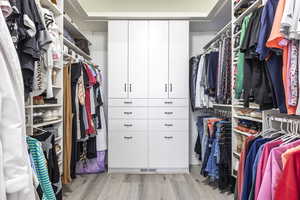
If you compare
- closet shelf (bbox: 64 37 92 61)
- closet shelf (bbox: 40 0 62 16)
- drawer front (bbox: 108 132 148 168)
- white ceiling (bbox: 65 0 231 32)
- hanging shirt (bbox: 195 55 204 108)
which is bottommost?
drawer front (bbox: 108 132 148 168)

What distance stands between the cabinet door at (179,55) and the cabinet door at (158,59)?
7 centimetres

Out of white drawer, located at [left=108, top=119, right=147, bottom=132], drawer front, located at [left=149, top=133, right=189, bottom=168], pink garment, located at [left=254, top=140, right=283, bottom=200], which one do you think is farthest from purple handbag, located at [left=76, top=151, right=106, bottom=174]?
pink garment, located at [left=254, top=140, right=283, bottom=200]

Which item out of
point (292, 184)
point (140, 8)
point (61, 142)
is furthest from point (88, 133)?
point (292, 184)

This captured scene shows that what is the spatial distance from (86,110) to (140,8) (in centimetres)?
189

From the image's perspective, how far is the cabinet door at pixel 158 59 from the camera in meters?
3.23

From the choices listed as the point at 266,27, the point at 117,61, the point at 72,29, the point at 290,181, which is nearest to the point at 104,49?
the point at 117,61

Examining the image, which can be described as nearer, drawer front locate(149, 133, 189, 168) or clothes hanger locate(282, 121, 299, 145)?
clothes hanger locate(282, 121, 299, 145)

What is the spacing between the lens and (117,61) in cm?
323

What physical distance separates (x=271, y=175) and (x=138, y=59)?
8.07 feet

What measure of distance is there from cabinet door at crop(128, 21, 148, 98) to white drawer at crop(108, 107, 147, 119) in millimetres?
205

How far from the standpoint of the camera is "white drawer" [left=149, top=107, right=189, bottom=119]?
3.22m

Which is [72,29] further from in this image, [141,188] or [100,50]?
[141,188]

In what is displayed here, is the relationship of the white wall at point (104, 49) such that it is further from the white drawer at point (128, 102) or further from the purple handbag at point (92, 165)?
the purple handbag at point (92, 165)

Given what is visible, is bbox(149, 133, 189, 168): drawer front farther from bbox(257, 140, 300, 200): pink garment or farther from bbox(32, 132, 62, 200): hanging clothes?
bbox(257, 140, 300, 200): pink garment
